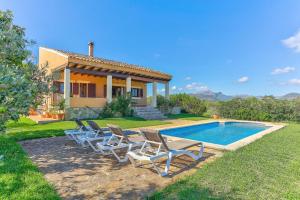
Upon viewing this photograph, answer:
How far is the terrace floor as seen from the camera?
3966 mm

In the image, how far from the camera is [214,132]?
14.8m

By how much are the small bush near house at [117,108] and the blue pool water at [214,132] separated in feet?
19.5

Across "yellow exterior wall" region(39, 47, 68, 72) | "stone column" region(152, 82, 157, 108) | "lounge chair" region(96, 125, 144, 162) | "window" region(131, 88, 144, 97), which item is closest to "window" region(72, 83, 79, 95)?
"yellow exterior wall" region(39, 47, 68, 72)

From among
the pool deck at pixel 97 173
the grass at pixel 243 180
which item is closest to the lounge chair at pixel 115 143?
the pool deck at pixel 97 173

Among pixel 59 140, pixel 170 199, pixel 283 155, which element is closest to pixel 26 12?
pixel 59 140

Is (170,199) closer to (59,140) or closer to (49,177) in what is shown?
(49,177)

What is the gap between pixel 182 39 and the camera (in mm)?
33719

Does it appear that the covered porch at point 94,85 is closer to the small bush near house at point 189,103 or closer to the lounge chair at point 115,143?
the small bush near house at point 189,103

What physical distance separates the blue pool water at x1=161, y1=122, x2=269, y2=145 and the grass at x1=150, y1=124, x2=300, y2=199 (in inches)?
200

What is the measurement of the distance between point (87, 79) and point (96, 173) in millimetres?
17711

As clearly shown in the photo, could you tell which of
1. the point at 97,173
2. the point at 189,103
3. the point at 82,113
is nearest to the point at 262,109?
the point at 189,103

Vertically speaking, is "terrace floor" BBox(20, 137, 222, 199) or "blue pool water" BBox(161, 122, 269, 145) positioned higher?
"terrace floor" BBox(20, 137, 222, 199)

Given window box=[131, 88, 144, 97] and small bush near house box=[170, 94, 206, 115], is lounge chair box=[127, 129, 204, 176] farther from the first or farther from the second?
window box=[131, 88, 144, 97]

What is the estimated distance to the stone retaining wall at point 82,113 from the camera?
15.4 m
